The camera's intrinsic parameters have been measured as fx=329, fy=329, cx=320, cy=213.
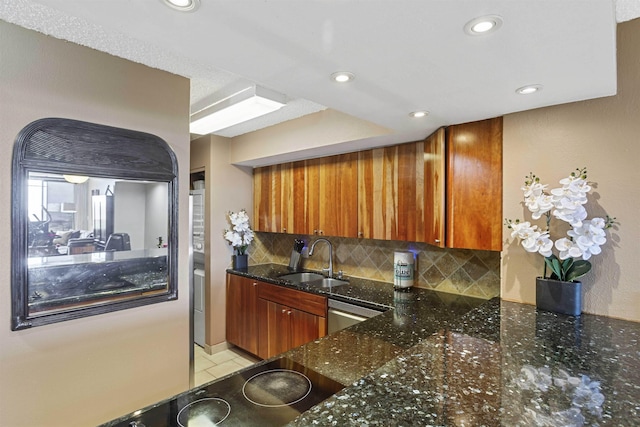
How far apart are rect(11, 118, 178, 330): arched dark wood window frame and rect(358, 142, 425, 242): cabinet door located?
5.04 feet

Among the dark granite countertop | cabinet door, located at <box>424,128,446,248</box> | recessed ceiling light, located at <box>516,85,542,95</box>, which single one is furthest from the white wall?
recessed ceiling light, located at <box>516,85,542,95</box>

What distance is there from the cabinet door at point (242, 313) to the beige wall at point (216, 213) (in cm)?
10

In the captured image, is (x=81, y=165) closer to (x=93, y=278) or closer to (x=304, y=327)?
(x=93, y=278)

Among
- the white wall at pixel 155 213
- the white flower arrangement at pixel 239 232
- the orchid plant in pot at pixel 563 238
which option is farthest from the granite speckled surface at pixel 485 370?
the white flower arrangement at pixel 239 232

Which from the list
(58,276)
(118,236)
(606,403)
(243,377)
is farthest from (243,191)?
(606,403)

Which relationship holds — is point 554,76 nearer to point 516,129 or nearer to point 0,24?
point 516,129

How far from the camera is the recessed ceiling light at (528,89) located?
1.48m

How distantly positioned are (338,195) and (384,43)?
6.70 feet

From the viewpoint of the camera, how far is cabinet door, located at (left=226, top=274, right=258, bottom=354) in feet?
11.1

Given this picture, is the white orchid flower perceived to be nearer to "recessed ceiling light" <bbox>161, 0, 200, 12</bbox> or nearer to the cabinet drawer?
the cabinet drawer

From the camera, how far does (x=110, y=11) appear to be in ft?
3.01

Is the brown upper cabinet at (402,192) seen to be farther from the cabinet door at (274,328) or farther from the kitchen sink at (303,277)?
the cabinet door at (274,328)

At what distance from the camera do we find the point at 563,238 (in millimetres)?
1727

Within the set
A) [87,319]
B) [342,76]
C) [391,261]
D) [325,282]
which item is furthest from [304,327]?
[342,76]
